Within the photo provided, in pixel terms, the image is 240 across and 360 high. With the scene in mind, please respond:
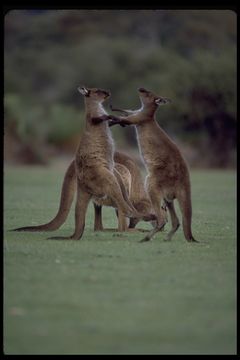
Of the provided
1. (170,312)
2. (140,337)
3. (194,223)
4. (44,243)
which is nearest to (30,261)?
(44,243)

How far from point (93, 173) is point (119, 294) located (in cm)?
339

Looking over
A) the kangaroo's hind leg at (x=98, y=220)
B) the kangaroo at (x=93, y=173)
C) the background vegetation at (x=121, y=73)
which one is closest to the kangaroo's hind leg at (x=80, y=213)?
the kangaroo at (x=93, y=173)

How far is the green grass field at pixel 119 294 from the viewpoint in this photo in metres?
6.16

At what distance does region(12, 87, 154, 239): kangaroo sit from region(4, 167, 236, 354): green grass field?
0.31m

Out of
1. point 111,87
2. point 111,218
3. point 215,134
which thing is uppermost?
point 111,87

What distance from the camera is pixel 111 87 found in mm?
50906

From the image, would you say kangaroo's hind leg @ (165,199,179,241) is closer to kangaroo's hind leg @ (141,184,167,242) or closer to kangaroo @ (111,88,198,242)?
kangaroo @ (111,88,198,242)

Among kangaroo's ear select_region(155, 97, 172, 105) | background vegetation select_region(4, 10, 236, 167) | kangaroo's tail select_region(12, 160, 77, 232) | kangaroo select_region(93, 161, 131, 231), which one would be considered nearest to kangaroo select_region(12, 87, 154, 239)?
kangaroo's tail select_region(12, 160, 77, 232)

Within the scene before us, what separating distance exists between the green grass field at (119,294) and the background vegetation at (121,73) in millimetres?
20487

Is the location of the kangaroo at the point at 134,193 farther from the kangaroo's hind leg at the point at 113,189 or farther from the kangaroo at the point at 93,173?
the kangaroo's hind leg at the point at 113,189

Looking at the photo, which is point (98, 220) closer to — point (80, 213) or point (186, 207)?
point (80, 213)

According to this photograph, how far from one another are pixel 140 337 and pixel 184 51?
43.5m

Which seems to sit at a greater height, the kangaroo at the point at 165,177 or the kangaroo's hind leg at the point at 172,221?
the kangaroo at the point at 165,177

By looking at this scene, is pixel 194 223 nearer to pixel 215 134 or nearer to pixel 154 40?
pixel 215 134
